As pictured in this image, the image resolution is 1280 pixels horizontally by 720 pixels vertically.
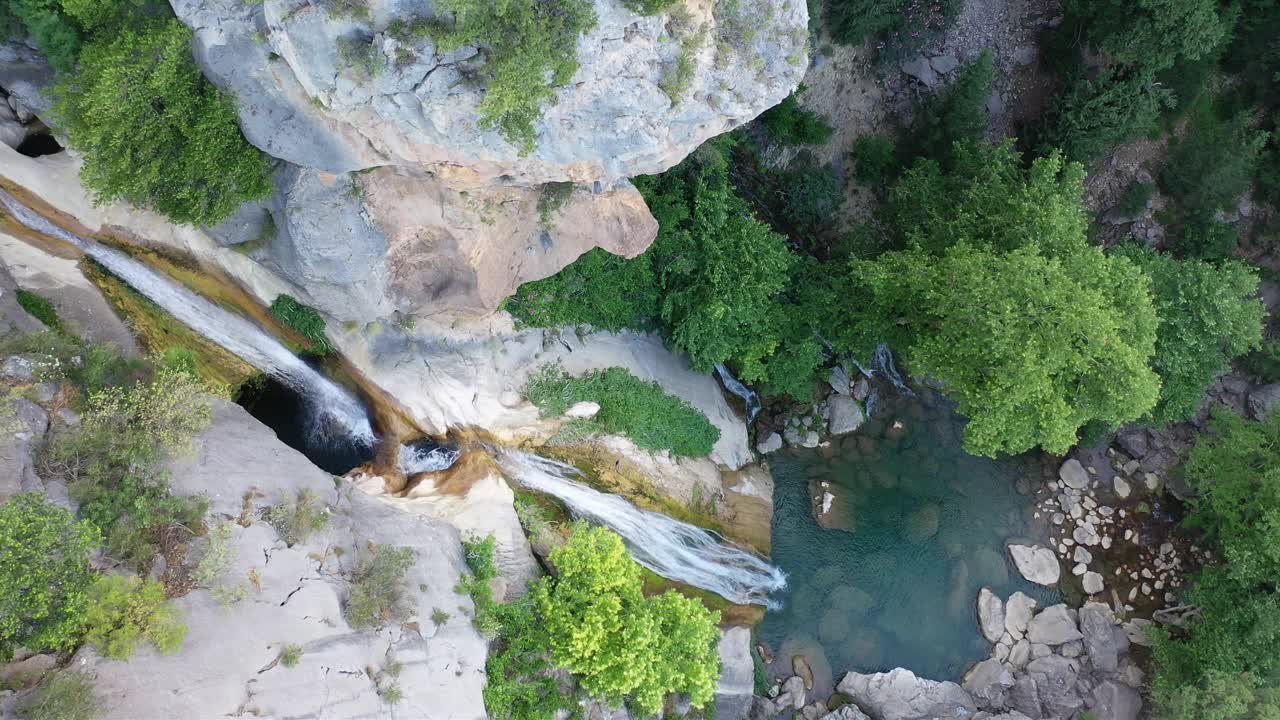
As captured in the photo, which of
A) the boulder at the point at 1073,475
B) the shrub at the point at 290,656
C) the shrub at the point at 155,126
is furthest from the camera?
the boulder at the point at 1073,475

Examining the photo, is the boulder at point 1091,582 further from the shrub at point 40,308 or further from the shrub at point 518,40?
the shrub at point 40,308

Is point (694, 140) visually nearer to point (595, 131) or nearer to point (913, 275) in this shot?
point (595, 131)

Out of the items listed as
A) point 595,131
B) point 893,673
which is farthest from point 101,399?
point 893,673

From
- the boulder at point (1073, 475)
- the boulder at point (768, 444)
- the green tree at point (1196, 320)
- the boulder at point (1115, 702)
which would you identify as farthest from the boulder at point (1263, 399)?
the boulder at point (768, 444)

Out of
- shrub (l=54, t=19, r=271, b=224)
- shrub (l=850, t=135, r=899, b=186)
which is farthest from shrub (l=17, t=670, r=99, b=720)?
shrub (l=850, t=135, r=899, b=186)

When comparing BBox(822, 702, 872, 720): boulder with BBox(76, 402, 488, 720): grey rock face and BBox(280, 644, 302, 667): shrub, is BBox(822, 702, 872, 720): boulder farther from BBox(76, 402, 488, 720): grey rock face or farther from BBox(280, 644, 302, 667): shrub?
BBox(280, 644, 302, 667): shrub

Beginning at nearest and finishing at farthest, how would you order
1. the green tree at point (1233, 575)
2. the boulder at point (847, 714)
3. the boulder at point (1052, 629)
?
1. the green tree at point (1233, 575)
2. the boulder at point (847, 714)
3. the boulder at point (1052, 629)
